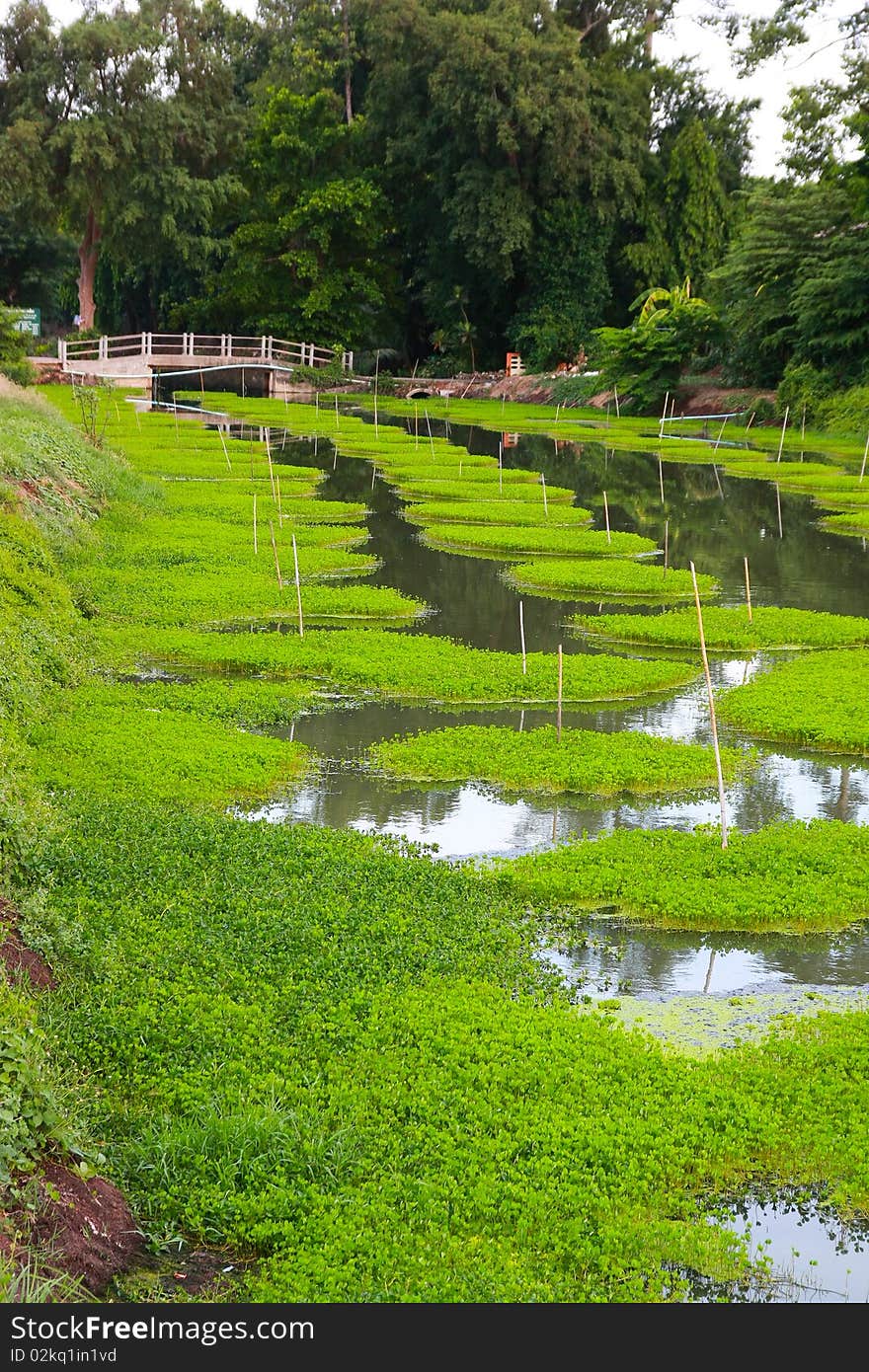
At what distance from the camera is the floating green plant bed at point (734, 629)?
18.8m

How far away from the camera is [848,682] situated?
1648 cm

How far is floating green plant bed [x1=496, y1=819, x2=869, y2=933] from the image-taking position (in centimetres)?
1013

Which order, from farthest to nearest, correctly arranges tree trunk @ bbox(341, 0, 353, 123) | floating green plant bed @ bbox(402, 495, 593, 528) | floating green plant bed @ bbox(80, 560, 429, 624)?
1. tree trunk @ bbox(341, 0, 353, 123)
2. floating green plant bed @ bbox(402, 495, 593, 528)
3. floating green plant bed @ bbox(80, 560, 429, 624)

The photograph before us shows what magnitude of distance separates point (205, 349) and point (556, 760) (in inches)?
2227

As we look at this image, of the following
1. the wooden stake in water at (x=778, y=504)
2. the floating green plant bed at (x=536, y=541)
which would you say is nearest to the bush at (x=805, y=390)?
the wooden stake in water at (x=778, y=504)

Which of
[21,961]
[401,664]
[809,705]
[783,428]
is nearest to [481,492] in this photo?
[783,428]

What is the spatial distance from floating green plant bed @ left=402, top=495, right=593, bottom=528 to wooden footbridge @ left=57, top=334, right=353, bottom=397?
33.5m

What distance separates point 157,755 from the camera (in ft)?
41.9

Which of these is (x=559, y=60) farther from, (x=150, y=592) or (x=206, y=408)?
(x=150, y=592)

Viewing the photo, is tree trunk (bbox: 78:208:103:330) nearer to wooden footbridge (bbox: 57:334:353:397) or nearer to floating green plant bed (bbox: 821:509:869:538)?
wooden footbridge (bbox: 57:334:353:397)

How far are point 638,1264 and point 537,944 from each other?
3.37 metres

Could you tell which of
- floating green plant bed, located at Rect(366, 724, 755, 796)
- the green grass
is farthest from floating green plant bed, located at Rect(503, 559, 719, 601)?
the green grass

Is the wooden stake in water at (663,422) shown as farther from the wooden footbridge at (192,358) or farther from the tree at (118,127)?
the tree at (118,127)

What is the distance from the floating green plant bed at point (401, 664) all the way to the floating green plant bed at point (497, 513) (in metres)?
11.4
